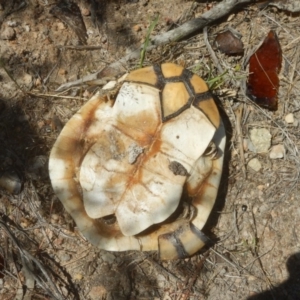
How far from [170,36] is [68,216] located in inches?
42.2

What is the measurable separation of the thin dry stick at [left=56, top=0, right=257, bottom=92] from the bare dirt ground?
1.8 inches

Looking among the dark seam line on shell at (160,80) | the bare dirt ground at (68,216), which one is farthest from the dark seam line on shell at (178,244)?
the dark seam line on shell at (160,80)

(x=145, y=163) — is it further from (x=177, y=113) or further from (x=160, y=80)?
(x=160, y=80)

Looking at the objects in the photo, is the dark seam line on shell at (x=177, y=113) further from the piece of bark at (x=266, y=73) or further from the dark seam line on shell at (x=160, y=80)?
the piece of bark at (x=266, y=73)

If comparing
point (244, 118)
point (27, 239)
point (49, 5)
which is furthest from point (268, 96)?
point (27, 239)

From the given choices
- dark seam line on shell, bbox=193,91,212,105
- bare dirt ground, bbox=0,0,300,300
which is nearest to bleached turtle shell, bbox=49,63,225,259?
dark seam line on shell, bbox=193,91,212,105

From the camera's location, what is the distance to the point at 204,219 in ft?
7.80

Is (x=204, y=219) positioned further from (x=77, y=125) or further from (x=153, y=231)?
(x=77, y=125)

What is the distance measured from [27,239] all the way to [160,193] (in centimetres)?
77

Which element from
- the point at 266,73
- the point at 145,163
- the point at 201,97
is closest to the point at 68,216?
the point at 145,163

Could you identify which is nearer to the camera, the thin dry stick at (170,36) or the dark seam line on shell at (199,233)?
the dark seam line on shell at (199,233)

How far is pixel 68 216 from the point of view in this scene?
2.51 metres

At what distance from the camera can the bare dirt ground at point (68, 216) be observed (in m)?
2.49

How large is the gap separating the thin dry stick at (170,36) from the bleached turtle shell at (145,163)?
0.64 feet
